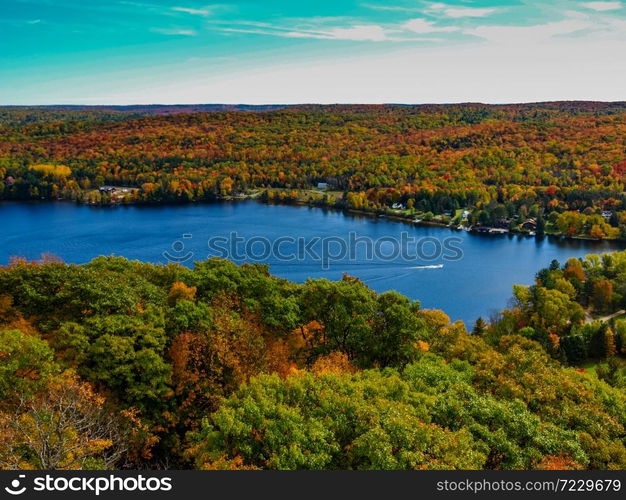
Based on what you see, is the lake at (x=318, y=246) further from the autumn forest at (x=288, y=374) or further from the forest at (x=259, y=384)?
the forest at (x=259, y=384)

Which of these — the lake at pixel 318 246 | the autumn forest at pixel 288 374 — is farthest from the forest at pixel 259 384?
the lake at pixel 318 246

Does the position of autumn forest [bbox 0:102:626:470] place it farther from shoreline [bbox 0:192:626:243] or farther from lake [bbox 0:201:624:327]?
shoreline [bbox 0:192:626:243]

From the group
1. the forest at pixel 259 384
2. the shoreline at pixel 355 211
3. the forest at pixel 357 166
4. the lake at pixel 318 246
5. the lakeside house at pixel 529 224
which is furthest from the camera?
the forest at pixel 357 166

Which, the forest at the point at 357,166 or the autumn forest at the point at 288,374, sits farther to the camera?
the forest at the point at 357,166

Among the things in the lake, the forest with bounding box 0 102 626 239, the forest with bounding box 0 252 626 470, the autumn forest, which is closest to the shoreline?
the forest with bounding box 0 102 626 239

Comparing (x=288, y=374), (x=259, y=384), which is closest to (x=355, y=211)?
(x=288, y=374)
